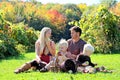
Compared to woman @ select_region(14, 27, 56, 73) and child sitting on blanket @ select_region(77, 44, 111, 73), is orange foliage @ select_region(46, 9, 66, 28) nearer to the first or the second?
woman @ select_region(14, 27, 56, 73)

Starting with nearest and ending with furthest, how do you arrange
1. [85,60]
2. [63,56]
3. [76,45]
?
1. [63,56]
2. [85,60]
3. [76,45]

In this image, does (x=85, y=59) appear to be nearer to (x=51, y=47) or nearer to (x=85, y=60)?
(x=85, y=60)

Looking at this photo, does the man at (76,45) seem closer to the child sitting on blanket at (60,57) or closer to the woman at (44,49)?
the woman at (44,49)

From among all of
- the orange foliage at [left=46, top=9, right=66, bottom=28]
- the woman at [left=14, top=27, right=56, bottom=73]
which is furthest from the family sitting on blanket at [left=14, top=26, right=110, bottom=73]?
the orange foliage at [left=46, top=9, right=66, bottom=28]

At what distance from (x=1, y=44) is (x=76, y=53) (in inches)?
321

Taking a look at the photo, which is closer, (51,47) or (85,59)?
(85,59)

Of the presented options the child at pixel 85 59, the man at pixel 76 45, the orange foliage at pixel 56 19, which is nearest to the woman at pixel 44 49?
the man at pixel 76 45

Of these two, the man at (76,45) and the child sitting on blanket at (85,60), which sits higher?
the man at (76,45)

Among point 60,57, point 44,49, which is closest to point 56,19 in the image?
point 44,49

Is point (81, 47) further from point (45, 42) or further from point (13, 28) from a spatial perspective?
point (13, 28)

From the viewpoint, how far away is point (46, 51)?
11.1 metres

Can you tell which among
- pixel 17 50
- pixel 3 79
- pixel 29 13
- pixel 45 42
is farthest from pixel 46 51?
pixel 29 13

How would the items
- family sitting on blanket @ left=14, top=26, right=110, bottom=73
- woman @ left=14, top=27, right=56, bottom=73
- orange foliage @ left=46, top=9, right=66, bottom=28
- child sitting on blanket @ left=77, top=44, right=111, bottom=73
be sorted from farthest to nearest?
orange foliage @ left=46, top=9, right=66, bottom=28, woman @ left=14, top=27, right=56, bottom=73, child sitting on blanket @ left=77, top=44, right=111, bottom=73, family sitting on blanket @ left=14, top=26, right=110, bottom=73

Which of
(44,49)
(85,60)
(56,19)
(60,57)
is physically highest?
(56,19)
